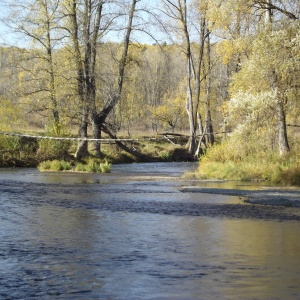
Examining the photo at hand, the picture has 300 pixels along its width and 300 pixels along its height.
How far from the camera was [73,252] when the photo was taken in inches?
325

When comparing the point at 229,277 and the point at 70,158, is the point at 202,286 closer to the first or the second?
the point at 229,277

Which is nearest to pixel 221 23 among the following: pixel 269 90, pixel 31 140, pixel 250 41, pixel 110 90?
pixel 250 41

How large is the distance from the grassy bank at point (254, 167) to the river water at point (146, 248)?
476 cm

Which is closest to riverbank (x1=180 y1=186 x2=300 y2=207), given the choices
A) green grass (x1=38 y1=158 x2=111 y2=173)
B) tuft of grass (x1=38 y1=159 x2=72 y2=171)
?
green grass (x1=38 y1=158 x2=111 y2=173)

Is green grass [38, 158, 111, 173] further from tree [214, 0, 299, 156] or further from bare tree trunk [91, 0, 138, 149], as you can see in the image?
tree [214, 0, 299, 156]

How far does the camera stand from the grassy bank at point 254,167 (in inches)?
750

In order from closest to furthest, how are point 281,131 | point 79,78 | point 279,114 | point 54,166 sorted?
point 279,114
point 281,131
point 54,166
point 79,78

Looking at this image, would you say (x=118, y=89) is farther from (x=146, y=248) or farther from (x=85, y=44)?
(x=146, y=248)

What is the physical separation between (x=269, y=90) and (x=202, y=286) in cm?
1497

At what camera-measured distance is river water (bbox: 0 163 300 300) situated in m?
6.48

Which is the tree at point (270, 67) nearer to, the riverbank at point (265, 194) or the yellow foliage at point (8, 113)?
the riverbank at point (265, 194)

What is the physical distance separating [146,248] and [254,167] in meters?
12.7

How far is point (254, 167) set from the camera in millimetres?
20734

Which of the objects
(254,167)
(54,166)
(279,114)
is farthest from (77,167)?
(279,114)
